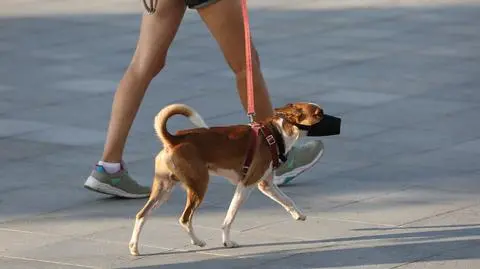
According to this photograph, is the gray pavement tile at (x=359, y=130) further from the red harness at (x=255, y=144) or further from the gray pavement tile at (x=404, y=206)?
the red harness at (x=255, y=144)

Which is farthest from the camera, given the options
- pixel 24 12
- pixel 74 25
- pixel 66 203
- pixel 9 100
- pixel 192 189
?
pixel 24 12

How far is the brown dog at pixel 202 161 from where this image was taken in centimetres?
684

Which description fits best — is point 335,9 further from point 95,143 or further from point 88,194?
point 88,194

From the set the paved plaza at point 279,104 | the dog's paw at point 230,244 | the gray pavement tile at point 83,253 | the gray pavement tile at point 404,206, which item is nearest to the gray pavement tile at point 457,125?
the paved plaza at point 279,104

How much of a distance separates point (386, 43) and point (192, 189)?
255 inches

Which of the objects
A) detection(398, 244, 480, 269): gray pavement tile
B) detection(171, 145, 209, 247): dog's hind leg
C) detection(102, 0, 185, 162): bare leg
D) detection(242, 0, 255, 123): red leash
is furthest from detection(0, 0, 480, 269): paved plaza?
detection(242, 0, 255, 123): red leash

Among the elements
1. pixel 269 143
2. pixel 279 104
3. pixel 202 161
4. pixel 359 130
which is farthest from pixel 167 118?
pixel 279 104

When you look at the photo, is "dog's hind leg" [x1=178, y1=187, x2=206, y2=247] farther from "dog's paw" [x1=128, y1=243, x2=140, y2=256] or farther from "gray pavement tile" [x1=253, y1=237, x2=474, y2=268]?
"gray pavement tile" [x1=253, y1=237, x2=474, y2=268]

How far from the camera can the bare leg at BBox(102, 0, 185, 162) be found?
789 cm

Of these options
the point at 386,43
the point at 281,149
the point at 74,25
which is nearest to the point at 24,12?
the point at 74,25

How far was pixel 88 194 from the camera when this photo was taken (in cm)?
827

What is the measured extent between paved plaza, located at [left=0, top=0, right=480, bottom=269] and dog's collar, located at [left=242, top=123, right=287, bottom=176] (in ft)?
1.36

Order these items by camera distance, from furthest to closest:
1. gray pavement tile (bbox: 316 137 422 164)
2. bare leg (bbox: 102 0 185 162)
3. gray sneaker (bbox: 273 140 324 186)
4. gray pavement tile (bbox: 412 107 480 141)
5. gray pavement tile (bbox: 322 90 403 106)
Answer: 1. gray pavement tile (bbox: 322 90 403 106)
2. gray pavement tile (bbox: 412 107 480 141)
3. gray pavement tile (bbox: 316 137 422 164)
4. gray sneaker (bbox: 273 140 324 186)
5. bare leg (bbox: 102 0 185 162)

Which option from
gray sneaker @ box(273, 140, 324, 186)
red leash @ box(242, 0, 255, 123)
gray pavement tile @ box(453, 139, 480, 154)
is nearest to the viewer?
red leash @ box(242, 0, 255, 123)
